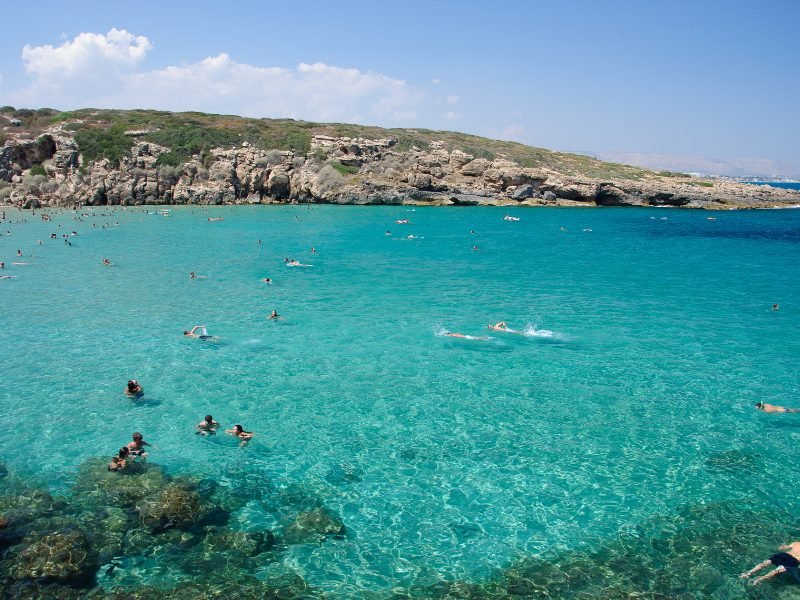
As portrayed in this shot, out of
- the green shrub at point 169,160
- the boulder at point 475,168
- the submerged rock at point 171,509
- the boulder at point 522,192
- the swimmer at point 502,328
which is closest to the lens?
the submerged rock at point 171,509

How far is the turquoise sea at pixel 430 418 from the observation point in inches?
451

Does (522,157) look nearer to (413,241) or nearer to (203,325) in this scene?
(413,241)

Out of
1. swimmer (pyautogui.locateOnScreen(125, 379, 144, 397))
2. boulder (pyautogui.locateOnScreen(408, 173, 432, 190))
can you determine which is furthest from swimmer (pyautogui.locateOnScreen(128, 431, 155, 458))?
boulder (pyautogui.locateOnScreen(408, 173, 432, 190))

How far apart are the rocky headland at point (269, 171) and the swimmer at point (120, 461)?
83908 millimetres

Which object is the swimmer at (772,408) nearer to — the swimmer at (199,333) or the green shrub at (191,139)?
the swimmer at (199,333)

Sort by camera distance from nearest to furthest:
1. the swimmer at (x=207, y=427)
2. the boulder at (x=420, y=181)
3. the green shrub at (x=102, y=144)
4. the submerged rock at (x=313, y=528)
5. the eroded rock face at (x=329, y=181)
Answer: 1. the submerged rock at (x=313, y=528)
2. the swimmer at (x=207, y=427)
3. the eroded rock face at (x=329, y=181)
4. the green shrub at (x=102, y=144)
5. the boulder at (x=420, y=181)

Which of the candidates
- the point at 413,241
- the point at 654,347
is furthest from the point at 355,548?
the point at 413,241

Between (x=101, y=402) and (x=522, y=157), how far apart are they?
376 feet

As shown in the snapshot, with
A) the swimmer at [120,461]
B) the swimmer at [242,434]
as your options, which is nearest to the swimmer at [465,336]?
the swimmer at [242,434]

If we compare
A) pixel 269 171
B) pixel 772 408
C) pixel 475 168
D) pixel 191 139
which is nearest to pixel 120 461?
pixel 772 408

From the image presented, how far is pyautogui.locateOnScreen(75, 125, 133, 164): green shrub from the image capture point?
9150 centimetres

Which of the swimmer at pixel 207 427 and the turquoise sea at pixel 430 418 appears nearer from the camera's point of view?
the turquoise sea at pixel 430 418

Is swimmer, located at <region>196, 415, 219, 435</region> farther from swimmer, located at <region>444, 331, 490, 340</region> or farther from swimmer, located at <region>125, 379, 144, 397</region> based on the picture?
swimmer, located at <region>444, 331, 490, 340</region>

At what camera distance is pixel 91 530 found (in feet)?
38.9
